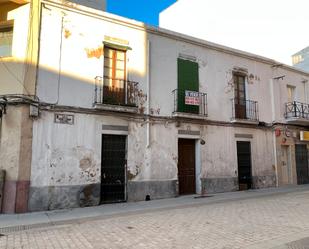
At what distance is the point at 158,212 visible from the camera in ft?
29.8

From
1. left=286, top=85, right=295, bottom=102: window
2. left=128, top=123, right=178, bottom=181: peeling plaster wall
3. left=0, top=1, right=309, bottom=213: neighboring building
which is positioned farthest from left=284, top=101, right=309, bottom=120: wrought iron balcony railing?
left=128, top=123, right=178, bottom=181: peeling plaster wall

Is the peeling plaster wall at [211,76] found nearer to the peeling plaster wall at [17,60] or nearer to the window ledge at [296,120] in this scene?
the window ledge at [296,120]

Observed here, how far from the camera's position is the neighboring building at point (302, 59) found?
21.9 meters

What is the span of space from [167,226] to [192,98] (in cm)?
674

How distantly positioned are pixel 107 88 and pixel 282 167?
10497 millimetres

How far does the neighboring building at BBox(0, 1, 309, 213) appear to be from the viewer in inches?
379

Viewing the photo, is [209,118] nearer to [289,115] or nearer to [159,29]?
[159,29]

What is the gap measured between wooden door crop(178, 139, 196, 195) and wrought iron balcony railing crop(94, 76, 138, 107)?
296 cm

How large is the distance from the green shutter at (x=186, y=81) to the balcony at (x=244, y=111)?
2.27 m

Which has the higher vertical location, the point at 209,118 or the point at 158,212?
the point at 209,118

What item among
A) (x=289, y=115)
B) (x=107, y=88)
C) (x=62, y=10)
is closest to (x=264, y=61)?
(x=289, y=115)

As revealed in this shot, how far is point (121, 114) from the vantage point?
1126cm

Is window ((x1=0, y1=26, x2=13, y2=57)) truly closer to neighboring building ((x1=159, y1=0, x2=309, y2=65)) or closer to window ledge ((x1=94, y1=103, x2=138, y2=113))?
window ledge ((x1=94, y1=103, x2=138, y2=113))

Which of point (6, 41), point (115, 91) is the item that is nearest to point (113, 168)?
point (115, 91)
